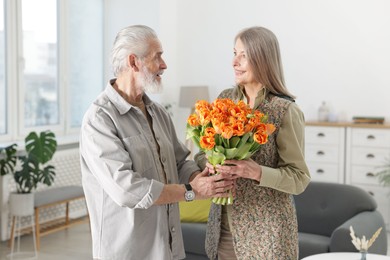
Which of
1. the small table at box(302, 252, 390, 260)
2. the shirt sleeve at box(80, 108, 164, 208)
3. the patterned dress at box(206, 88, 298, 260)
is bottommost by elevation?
the small table at box(302, 252, 390, 260)

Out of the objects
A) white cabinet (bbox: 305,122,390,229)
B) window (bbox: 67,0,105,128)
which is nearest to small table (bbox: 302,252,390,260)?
white cabinet (bbox: 305,122,390,229)

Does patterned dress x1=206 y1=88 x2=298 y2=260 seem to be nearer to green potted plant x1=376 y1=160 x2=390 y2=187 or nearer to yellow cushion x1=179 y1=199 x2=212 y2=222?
yellow cushion x1=179 y1=199 x2=212 y2=222

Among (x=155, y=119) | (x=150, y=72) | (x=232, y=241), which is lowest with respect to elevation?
(x=232, y=241)

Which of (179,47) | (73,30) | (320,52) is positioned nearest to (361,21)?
(320,52)

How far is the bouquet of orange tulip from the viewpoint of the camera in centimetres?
202

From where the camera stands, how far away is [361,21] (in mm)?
6738

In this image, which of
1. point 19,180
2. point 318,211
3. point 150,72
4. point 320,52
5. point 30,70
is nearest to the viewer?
point 150,72

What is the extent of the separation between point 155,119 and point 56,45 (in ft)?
15.5

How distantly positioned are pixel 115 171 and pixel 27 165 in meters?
3.51

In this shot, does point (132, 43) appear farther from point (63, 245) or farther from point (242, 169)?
point (63, 245)

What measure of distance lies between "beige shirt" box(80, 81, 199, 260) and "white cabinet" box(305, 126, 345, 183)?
4509 mm

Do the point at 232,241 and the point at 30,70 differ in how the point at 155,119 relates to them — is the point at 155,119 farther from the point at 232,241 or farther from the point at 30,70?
the point at 30,70

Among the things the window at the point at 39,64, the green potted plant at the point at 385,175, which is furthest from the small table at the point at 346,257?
the window at the point at 39,64

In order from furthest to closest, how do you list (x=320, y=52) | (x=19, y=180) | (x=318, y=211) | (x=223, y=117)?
(x=320, y=52), (x=19, y=180), (x=318, y=211), (x=223, y=117)
